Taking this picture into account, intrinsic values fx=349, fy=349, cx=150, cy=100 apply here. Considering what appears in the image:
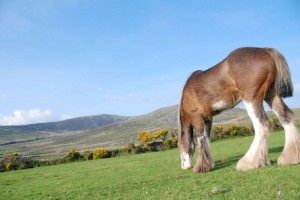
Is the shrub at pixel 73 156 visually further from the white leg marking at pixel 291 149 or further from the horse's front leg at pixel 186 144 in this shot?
the white leg marking at pixel 291 149

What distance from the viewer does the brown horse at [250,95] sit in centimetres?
973

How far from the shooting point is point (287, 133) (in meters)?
10.1

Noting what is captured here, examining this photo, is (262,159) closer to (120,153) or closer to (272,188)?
(272,188)

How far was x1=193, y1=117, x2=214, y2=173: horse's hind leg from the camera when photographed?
35.7 feet

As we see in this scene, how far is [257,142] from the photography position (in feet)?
32.1

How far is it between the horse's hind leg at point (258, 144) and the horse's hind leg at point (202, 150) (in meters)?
1.27

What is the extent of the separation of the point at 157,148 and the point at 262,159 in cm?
2170

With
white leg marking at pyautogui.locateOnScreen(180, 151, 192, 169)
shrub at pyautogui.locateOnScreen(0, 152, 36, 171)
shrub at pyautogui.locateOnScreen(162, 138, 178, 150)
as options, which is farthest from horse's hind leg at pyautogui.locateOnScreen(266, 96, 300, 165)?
shrub at pyautogui.locateOnScreen(0, 152, 36, 171)

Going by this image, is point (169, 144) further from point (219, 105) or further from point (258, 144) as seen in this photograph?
point (258, 144)

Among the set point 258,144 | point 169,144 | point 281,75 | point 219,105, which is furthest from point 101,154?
point 281,75

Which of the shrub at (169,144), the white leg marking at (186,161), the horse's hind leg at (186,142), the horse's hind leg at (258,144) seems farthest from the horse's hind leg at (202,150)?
the shrub at (169,144)

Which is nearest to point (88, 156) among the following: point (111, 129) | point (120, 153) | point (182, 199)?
point (120, 153)

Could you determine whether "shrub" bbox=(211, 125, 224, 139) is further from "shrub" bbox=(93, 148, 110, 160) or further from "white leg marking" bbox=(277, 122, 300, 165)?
"white leg marking" bbox=(277, 122, 300, 165)

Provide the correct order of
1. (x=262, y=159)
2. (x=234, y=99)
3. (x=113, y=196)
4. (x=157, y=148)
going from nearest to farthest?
(x=113, y=196) < (x=262, y=159) < (x=234, y=99) < (x=157, y=148)
